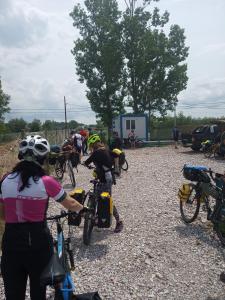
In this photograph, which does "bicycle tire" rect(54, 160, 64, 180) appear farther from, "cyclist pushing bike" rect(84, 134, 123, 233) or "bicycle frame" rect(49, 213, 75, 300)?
"bicycle frame" rect(49, 213, 75, 300)

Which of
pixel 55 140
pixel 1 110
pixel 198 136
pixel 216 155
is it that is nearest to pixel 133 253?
pixel 216 155

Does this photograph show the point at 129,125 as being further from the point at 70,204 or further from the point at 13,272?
the point at 13,272

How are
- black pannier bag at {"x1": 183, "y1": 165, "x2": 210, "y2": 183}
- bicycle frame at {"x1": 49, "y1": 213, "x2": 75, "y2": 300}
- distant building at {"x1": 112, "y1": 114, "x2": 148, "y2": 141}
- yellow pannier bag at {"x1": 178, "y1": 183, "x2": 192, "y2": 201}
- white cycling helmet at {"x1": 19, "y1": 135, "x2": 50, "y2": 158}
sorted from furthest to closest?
distant building at {"x1": 112, "y1": 114, "x2": 148, "y2": 141}
yellow pannier bag at {"x1": 178, "y1": 183, "x2": 192, "y2": 201}
black pannier bag at {"x1": 183, "y1": 165, "x2": 210, "y2": 183}
white cycling helmet at {"x1": 19, "y1": 135, "x2": 50, "y2": 158}
bicycle frame at {"x1": 49, "y1": 213, "x2": 75, "y2": 300}

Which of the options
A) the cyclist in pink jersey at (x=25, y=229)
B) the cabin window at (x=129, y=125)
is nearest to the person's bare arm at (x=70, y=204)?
the cyclist in pink jersey at (x=25, y=229)

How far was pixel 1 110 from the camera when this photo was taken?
2815 inches

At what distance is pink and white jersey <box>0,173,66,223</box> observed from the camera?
3281 millimetres

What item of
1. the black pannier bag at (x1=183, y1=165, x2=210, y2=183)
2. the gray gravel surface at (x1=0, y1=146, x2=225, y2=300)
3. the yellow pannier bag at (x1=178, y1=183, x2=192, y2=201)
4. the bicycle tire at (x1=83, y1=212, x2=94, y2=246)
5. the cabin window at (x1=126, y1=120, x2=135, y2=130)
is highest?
the cabin window at (x1=126, y1=120, x2=135, y2=130)

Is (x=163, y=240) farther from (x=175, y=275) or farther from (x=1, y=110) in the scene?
(x=1, y=110)

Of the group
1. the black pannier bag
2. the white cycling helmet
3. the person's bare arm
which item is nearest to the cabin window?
the black pannier bag

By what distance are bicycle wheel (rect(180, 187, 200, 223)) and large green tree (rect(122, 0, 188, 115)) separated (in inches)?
1392

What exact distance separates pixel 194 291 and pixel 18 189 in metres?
2.82

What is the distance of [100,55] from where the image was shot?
4338cm

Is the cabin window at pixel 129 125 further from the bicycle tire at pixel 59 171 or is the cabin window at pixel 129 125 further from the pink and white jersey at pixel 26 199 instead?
the pink and white jersey at pixel 26 199

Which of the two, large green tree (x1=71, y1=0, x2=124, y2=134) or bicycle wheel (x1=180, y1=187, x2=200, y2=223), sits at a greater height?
large green tree (x1=71, y1=0, x2=124, y2=134)
